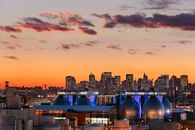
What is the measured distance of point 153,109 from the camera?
77.2m

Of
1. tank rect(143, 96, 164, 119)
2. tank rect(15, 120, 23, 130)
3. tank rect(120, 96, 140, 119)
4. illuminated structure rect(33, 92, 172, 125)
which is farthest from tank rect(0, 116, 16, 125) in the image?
tank rect(143, 96, 164, 119)

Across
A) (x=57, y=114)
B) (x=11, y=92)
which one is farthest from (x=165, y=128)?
(x=11, y=92)

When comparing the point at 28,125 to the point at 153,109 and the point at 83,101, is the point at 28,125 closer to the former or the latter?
the point at 153,109

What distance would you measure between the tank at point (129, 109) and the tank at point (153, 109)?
119 centimetres

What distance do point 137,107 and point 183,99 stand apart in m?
77.2

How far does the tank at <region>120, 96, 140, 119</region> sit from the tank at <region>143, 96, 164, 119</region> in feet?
3.90

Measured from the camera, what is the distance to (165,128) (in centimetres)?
4722

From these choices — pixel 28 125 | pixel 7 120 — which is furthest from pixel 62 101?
pixel 28 125

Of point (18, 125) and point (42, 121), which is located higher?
point (42, 121)

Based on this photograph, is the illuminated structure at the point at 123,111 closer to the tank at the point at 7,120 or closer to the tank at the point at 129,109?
the tank at the point at 129,109

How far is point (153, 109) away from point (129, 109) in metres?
3.50

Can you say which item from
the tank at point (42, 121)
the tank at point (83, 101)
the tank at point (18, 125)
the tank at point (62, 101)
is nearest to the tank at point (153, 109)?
the tank at point (83, 101)

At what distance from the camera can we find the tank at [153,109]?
2995 inches

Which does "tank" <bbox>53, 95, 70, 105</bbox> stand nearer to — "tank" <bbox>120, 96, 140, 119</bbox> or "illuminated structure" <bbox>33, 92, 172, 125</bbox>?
"illuminated structure" <bbox>33, 92, 172, 125</bbox>
